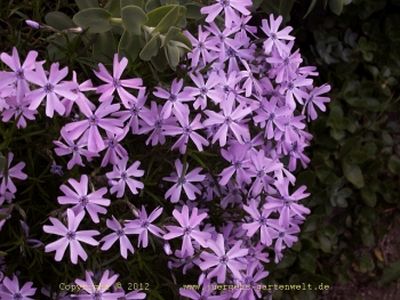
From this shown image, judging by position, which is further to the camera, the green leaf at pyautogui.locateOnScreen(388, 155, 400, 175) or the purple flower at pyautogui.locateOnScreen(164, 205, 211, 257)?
the green leaf at pyautogui.locateOnScreen(388, 155, 400, 175)

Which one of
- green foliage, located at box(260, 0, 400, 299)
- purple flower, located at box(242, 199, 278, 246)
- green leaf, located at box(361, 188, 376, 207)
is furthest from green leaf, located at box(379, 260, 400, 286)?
purple flower, located at box(242, 199, 278, 246)

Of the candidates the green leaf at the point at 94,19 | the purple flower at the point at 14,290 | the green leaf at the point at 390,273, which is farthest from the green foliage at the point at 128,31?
the green leaf at the point at 390,273

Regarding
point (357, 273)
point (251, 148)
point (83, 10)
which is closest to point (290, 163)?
point (251, 148)

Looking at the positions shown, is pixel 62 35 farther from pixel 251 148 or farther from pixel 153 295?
pixel 153 295

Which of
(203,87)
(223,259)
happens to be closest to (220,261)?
(223,259)

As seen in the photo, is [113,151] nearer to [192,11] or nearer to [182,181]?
[182,181]

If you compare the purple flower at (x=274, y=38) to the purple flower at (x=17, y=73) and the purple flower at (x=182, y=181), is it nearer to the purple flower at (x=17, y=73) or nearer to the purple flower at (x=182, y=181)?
the purple flower at (x=182, y=181)

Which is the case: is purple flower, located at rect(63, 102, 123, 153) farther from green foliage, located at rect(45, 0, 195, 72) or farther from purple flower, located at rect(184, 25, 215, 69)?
purple flower, located at rect(184, 25, 215, 69)
